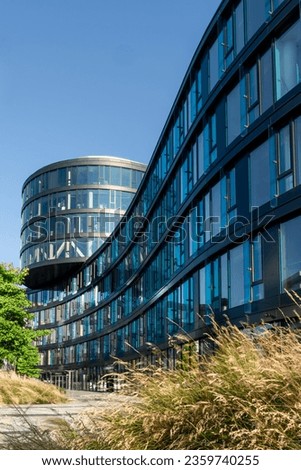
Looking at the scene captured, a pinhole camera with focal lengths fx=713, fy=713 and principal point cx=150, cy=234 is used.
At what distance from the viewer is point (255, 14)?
858 inches

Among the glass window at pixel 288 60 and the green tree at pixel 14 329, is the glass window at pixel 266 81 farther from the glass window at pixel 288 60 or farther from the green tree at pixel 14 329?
the green tree at pixel 14 329

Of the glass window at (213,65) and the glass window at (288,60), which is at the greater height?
the glass window at (213,65)

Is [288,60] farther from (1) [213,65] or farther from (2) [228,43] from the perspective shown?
(1) [213,65]

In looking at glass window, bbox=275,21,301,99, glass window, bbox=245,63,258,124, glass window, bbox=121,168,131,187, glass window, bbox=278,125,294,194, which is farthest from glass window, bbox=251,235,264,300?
glass window, bbox=121,168,131,187

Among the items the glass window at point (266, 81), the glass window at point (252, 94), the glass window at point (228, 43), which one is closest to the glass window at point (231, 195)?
the glass window at point (252, 94)

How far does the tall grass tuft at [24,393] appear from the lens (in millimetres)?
21578

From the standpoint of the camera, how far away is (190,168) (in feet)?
A: 98.4

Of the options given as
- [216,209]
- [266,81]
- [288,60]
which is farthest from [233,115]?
[288,60]

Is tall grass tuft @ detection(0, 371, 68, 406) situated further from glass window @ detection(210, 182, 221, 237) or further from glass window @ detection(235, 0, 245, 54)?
glass window @ detection(235, 0, 245, 54)

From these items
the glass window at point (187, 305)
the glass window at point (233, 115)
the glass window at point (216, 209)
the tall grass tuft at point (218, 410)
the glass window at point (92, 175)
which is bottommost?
the tall grass tuft at point (218, 410)

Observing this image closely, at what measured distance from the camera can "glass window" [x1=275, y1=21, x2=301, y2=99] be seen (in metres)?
18.8

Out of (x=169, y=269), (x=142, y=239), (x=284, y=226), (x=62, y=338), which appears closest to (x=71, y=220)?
(x=62, y=338)

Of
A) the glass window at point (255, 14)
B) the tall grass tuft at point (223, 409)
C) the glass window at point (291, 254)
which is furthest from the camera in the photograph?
the glass window at point (255, 14)

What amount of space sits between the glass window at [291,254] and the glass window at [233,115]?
488cm
